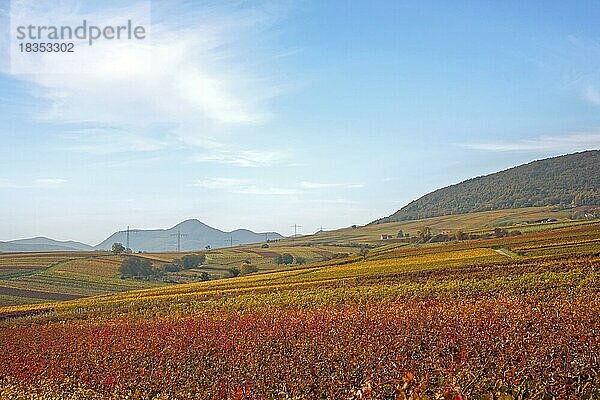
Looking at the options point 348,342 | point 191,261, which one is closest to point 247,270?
point 191,261

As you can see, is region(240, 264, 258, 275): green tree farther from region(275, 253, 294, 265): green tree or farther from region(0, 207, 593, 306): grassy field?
region(275, 253, 294, 265): green tree

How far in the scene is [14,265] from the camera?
10694 centimetres

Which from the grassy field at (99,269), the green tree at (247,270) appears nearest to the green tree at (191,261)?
the grassy field at (99,269)

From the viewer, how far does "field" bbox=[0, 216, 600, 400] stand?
1316 centimetres

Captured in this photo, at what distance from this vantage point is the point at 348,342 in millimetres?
21281

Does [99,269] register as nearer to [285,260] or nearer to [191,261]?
[191,261]

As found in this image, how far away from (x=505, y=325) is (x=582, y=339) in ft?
17.0

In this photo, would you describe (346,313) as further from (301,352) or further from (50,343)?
(50,343)

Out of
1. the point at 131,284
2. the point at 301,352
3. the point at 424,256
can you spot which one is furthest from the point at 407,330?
the point at 131,284

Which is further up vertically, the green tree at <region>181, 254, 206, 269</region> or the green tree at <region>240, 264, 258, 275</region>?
the green tree at <region>181, 254, 206, 269</region>

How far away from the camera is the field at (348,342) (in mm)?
13164

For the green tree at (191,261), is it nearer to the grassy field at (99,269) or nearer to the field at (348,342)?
the grassy field at (99,269)

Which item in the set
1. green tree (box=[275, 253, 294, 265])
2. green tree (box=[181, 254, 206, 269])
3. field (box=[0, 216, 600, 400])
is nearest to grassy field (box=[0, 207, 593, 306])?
green tree (box=[275, 253, 294, 265])

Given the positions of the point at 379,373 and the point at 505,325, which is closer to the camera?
the point at 379,373
